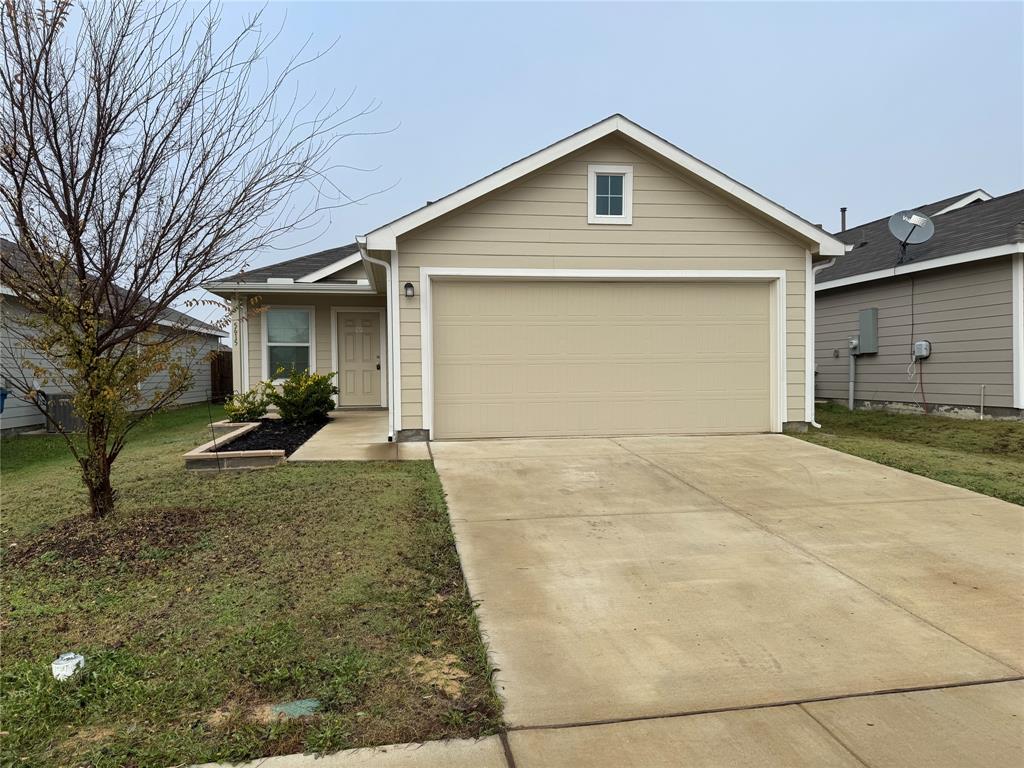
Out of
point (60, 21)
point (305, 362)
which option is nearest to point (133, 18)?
point (60, 21)

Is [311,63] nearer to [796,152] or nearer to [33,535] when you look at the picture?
[33,535]

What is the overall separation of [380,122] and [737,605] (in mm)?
4200

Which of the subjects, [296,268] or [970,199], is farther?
[970,199]

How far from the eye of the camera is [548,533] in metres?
4.93

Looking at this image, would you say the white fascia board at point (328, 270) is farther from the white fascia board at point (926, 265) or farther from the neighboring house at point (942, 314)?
the neighboring house at point (942, 314)

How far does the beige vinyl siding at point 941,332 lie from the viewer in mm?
10805

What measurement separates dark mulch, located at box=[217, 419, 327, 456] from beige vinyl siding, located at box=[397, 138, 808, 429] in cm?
162

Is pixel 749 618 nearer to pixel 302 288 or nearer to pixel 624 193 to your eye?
pixel 624 193

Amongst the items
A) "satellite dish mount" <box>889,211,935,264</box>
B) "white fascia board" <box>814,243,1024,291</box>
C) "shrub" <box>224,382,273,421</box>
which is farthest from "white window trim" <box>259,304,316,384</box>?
"satellite dish mount" <box>889,211,935,264</box>

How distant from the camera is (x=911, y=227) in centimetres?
1223

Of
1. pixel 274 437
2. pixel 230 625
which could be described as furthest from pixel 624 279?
pixel 230 625

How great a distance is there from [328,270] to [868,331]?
434 inches

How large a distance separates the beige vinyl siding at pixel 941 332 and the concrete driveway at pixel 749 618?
6199mm

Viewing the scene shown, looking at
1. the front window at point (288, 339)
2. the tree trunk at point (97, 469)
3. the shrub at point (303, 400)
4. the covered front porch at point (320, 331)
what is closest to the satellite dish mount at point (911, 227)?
the covered front porch at point (320, 331)
